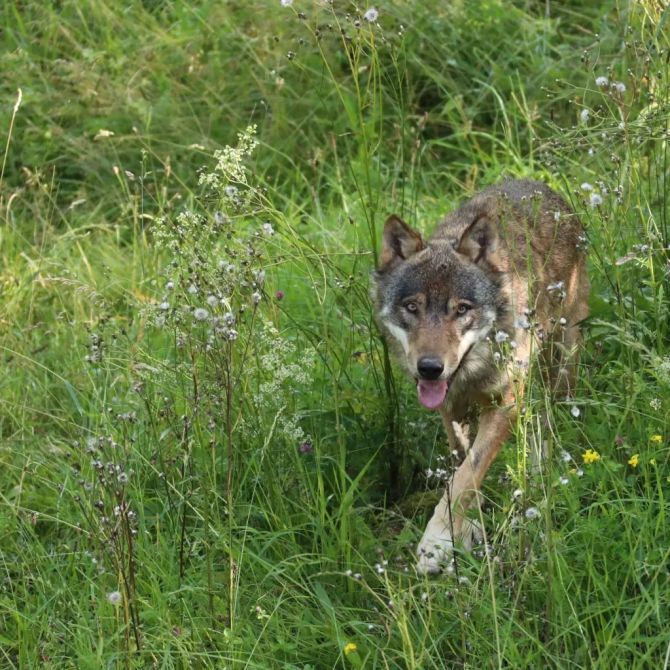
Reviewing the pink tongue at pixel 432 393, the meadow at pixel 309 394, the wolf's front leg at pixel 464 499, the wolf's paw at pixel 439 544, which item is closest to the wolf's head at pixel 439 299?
the pink tongue at pixel 432 393

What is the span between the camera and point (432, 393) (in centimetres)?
466

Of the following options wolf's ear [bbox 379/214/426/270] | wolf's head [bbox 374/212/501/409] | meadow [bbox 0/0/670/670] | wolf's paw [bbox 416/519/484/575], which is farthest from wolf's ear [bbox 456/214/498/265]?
wolf's paw [bbox 416/519/484/575]

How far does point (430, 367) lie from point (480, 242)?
0.66 m

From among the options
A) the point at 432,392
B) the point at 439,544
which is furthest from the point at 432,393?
the point at 439,544

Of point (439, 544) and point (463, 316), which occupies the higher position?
point (463, 316)

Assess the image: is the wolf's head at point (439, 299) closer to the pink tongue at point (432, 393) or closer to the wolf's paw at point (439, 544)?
the pink tongue at point (432, 393)

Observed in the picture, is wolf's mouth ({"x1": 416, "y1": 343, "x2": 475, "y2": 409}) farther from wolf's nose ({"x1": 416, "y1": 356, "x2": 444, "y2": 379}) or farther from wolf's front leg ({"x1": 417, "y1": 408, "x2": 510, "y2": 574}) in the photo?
wolf's front leg ({"x1": 417, "y1": 408, "x2": 510, "y2": 574})

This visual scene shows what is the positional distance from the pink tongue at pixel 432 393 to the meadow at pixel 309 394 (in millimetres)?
344

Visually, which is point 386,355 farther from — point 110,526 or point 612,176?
point 110,526

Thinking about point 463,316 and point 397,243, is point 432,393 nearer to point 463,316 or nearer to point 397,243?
point 463,316

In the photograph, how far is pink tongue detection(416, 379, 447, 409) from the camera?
4.65 meters

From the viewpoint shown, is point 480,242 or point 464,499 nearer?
point 464,499

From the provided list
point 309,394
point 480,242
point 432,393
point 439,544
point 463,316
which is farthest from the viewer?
point 309,394

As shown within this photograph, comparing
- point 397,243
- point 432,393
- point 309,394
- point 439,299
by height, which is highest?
point 397,243
